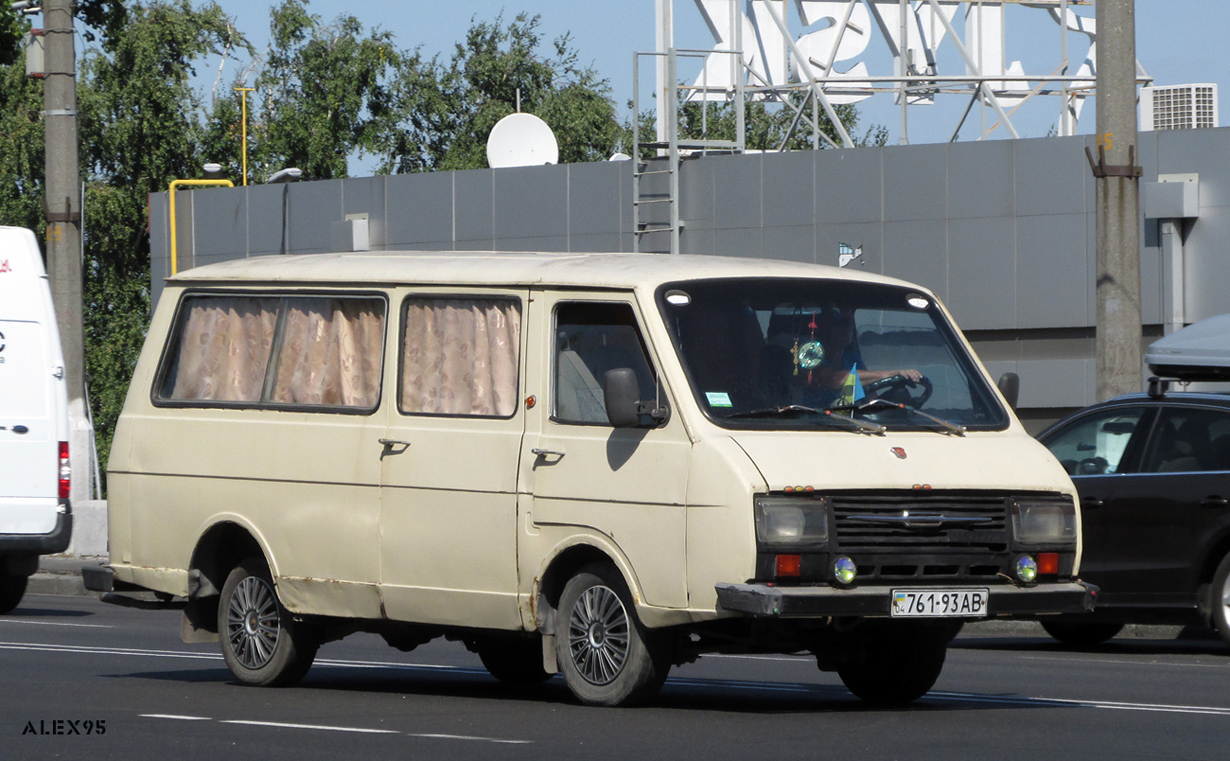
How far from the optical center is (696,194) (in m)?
29.0

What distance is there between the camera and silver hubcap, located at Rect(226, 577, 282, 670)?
10.1 meters

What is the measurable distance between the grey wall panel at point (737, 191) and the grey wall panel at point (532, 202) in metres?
2.56

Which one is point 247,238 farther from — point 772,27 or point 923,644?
point 923,644

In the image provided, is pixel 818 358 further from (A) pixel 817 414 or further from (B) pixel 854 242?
(B) pixel 854 242

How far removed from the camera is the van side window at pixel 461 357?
30.6 ft

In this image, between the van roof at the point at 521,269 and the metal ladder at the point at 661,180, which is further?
the metal ladder at the point at 661,180

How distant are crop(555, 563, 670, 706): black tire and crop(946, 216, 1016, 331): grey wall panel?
18.2m

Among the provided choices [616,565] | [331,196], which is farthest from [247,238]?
[616,565]

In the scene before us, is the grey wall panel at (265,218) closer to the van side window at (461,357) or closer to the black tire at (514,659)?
the black tire at (514,659)

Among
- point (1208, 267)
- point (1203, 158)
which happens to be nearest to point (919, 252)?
point (1208, 267)

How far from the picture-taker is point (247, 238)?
111 ft

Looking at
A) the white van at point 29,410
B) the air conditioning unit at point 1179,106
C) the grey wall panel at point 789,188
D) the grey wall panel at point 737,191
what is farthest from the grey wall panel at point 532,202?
the white van at point 29,410

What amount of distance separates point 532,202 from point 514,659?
67.4 ft

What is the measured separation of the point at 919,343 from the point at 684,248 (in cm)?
1979
